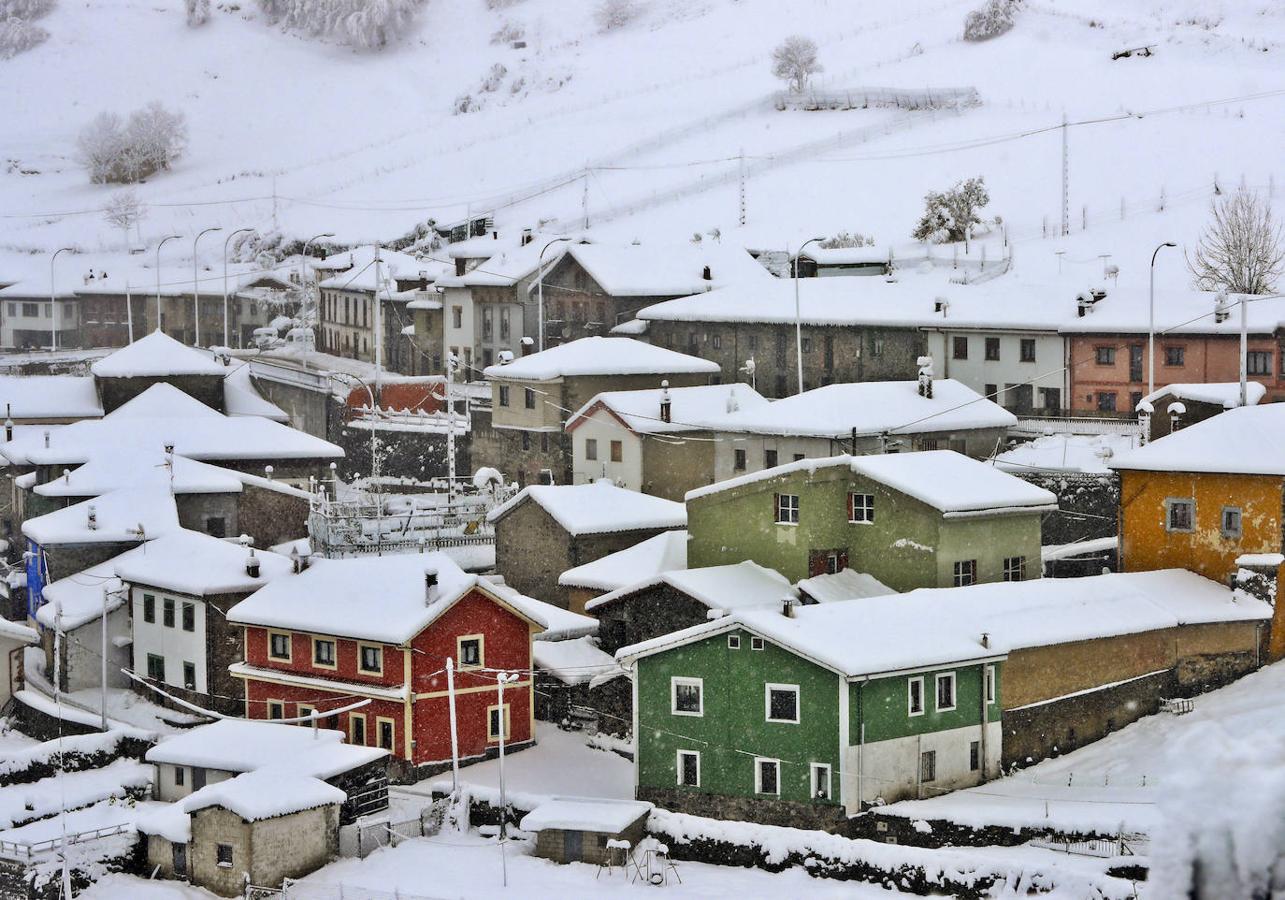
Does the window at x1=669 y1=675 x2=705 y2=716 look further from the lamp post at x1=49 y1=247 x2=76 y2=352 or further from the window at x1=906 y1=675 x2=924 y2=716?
the lamp post at x1=49 y1=247 x2=76 y2=352

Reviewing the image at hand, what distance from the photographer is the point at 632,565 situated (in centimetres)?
4384

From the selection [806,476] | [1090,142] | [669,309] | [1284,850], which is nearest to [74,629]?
[806,476]

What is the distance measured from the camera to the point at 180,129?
15238 cm

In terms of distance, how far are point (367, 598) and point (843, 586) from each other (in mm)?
9843

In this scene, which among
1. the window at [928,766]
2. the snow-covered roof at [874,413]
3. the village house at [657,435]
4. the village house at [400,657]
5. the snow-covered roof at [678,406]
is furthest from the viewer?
the snow-covered roof at [678,406]

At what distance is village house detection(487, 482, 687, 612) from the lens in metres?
46.5

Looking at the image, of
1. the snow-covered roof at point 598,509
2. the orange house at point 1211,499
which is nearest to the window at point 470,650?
the snow-covered roof at point 598,509

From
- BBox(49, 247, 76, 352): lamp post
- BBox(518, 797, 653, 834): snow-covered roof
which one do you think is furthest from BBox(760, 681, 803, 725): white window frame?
BBox(49, 247, 76, 352): lamp post

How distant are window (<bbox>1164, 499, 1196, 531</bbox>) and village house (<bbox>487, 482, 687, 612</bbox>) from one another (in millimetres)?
13236

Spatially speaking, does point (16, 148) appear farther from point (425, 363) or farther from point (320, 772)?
point (320, 772)

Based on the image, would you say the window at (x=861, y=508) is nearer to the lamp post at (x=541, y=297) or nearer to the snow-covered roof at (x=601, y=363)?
the snow-covered roof at (x=601, y=363)

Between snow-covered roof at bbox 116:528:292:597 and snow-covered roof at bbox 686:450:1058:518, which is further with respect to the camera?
snow-covered roof at bbox 116:528:292:597

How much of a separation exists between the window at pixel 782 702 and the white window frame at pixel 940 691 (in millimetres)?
2358

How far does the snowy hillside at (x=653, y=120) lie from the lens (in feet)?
306
